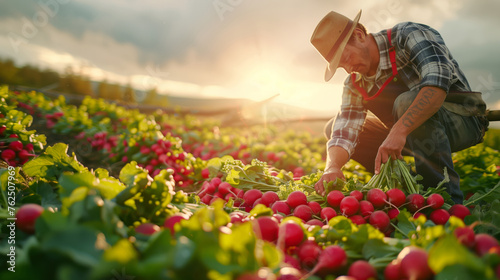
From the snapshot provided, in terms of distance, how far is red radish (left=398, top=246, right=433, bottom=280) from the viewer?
83 cm

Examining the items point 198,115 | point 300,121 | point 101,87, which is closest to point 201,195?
point 300,121

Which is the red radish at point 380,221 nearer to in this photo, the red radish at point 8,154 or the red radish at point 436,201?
the red radish at point 436,201

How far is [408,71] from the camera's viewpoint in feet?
8.89

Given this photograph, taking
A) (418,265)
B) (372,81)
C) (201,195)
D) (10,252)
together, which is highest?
(372,81)

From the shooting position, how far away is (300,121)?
905cm

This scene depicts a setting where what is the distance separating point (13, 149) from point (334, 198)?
2.59 metres

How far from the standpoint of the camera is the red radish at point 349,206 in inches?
71.1

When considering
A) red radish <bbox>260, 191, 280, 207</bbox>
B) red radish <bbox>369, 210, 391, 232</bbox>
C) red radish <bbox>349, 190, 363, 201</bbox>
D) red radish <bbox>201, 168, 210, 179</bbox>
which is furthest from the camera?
red radish <bbox>201, 168, 210, 179</bbox>

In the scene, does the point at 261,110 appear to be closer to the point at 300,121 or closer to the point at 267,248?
the point at 300,121

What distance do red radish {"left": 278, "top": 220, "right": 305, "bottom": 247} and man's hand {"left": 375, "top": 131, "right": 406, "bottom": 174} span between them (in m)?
1.30

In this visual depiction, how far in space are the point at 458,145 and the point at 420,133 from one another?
61 centimetres

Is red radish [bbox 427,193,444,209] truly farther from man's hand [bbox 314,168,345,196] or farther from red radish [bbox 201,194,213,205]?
red radish [bbox 201,194,213,205]

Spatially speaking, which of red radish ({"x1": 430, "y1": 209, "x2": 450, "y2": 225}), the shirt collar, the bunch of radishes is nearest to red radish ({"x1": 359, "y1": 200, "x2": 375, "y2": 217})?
red radish ({"x1": 430, "y1": 209, "x2": 450, "y2": 225})

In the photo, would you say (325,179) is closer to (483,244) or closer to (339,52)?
(339,52)
